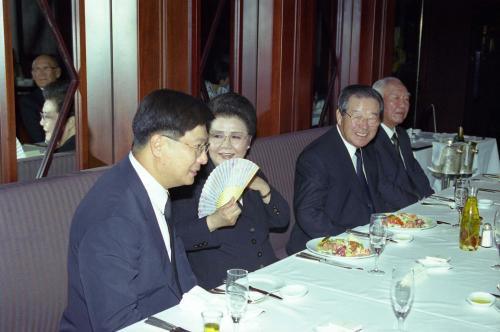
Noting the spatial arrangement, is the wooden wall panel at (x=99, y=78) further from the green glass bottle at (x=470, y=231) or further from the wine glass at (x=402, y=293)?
the wine glass at (x=402, y=293)

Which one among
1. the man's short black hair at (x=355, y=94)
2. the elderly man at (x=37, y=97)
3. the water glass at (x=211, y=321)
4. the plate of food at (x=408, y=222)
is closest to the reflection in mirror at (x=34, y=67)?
the elderly man at (x=37, y=97)

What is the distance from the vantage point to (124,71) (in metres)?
3.39

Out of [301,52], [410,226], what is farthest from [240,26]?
[410,226]

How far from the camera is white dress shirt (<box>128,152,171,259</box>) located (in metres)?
1.98

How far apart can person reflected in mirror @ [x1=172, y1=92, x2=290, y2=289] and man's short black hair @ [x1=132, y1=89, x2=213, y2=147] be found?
61 centimetres

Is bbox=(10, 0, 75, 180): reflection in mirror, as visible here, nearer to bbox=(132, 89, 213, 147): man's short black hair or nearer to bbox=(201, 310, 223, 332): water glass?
bbox=(132, 89, 213, 147): man's short black hair

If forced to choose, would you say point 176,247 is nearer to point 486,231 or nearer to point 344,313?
point 344,313

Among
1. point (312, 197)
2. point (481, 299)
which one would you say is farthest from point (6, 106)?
point (481, 299)

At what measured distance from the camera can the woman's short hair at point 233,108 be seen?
2.88 m

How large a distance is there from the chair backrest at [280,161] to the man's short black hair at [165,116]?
178cm

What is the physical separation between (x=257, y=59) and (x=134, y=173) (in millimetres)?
2756

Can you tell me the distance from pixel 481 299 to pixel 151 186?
1.04m

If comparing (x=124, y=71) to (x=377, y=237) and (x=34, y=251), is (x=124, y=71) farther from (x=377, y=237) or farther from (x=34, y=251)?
(x=377, y=237)

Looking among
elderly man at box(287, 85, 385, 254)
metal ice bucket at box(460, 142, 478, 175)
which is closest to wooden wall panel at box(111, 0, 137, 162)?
elderly man at box(287, 85, 385, 254)
